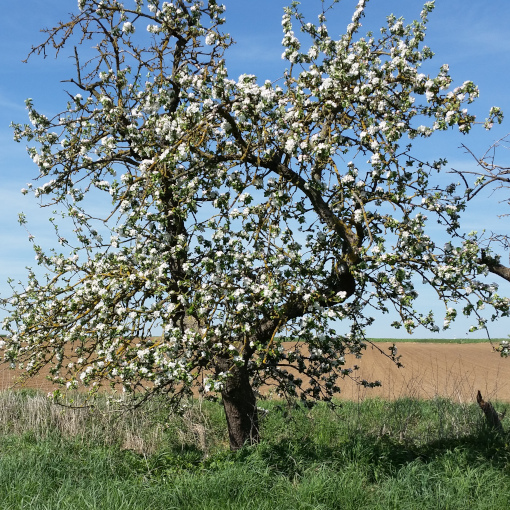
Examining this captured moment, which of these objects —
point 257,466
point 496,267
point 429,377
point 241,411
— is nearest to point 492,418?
point 496,267

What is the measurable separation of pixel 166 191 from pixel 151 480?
157 inches

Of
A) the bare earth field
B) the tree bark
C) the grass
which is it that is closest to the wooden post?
the grass

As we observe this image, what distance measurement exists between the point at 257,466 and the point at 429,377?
17.0 meters

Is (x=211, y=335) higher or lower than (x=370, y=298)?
lower

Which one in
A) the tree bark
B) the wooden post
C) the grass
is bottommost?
the grass

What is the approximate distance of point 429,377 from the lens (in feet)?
75.7

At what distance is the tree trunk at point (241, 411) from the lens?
901cm

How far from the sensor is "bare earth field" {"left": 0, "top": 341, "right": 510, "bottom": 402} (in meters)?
12.8

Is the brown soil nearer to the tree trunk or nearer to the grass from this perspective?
the grass

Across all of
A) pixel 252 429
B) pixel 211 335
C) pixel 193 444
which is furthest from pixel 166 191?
pixel 193 444

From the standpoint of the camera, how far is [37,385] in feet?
60.6

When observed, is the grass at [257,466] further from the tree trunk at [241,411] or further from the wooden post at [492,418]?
the tree trunk at [241,411]

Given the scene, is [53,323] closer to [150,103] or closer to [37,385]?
[150,103]

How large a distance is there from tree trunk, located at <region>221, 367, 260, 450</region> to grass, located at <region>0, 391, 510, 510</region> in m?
0.33
